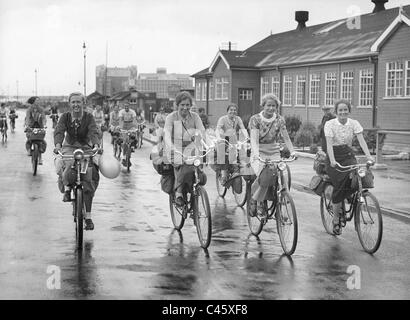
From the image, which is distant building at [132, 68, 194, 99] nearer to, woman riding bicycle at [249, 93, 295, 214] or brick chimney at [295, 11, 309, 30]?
brick chimney at [295, 11, 309, 30]

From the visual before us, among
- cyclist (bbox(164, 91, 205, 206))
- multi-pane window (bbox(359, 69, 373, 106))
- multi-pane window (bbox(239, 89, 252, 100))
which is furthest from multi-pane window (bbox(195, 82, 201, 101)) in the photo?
cyclist (bbox(164, 91, 205, 206))

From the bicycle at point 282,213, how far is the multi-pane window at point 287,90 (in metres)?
32.2

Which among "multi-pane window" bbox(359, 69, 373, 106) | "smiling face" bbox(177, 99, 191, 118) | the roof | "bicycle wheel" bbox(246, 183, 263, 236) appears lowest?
"bicycle wheel" bbox(246, 183, 263, 236)

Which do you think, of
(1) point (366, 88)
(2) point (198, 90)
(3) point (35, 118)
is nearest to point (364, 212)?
(3) point (35, 118)

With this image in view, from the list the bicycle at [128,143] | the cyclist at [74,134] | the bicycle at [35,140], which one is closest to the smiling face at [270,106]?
the cyclist at [74,134]

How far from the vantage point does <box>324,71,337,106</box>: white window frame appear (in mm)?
35469

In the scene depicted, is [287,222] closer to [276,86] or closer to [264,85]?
[276,86]

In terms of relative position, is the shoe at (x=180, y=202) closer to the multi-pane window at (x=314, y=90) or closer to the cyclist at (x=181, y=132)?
the cyclist at (x=181, y=132)

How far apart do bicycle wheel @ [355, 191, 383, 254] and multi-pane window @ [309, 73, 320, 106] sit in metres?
29.0

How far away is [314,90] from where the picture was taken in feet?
124

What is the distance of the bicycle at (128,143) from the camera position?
733 inches
